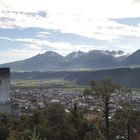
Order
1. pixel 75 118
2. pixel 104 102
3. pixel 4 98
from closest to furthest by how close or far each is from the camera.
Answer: pixel 104 102, pixel 75 118, pixel 4 98

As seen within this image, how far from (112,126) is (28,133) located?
449 inches

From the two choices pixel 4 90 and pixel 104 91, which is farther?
pixel 4 90

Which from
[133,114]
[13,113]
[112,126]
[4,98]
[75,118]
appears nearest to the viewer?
[75,118]

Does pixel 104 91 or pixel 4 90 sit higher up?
pixel 104 91

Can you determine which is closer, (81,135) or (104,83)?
(104,83)

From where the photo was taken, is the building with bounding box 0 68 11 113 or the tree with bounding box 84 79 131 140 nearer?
the tree with bounding box 84 79 131 140

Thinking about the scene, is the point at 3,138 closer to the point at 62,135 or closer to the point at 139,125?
the point at 62,135

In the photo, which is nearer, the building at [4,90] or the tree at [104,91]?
the tree at [104,91]

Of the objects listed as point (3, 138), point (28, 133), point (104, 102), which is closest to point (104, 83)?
point (104, 102)

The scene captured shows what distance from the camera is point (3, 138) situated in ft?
185

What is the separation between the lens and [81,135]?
159 feet

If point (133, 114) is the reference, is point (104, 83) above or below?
above

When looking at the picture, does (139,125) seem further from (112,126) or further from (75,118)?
(75,118)

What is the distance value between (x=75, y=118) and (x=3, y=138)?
13.0 meters
